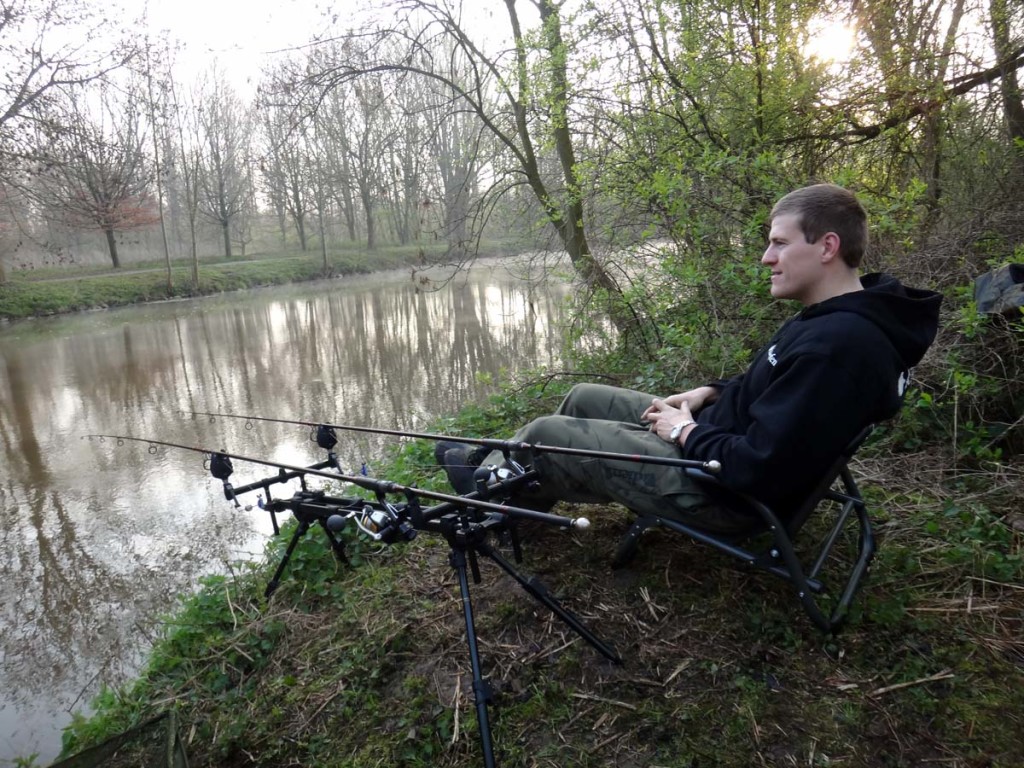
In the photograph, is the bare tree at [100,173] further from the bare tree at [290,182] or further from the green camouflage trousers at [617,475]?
the green camouflage trousers at [617,475]

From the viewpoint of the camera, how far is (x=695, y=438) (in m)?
2.18

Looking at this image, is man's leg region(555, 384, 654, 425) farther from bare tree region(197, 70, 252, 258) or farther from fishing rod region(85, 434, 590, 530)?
bare tree region(197, 70, 252, 258)

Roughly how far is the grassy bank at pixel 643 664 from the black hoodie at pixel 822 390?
1.72 ft

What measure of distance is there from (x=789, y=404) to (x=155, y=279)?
1078 inches

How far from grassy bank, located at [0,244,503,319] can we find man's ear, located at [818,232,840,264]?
10113 millimetres

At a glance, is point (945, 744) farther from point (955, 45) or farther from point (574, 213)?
point (574, 213)

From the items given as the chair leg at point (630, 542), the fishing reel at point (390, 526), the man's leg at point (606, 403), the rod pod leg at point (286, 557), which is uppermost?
the man's leg at point (606, 403)

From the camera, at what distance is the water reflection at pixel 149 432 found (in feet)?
12.5

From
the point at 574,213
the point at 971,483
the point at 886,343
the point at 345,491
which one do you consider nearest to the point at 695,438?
the point at 886,343

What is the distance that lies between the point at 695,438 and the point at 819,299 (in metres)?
0.64

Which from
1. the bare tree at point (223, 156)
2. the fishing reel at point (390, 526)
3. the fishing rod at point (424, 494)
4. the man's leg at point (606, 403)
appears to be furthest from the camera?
the bare tree at point (223, 156)

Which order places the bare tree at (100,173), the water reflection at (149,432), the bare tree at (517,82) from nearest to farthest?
the water reflection at (149,432) < the bare tree at (517,82) < the bare tree at (100,173)

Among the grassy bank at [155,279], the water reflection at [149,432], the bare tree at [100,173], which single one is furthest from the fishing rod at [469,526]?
the bare tree at [100,173]

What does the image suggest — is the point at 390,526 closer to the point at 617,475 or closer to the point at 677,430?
the point at 617,475
